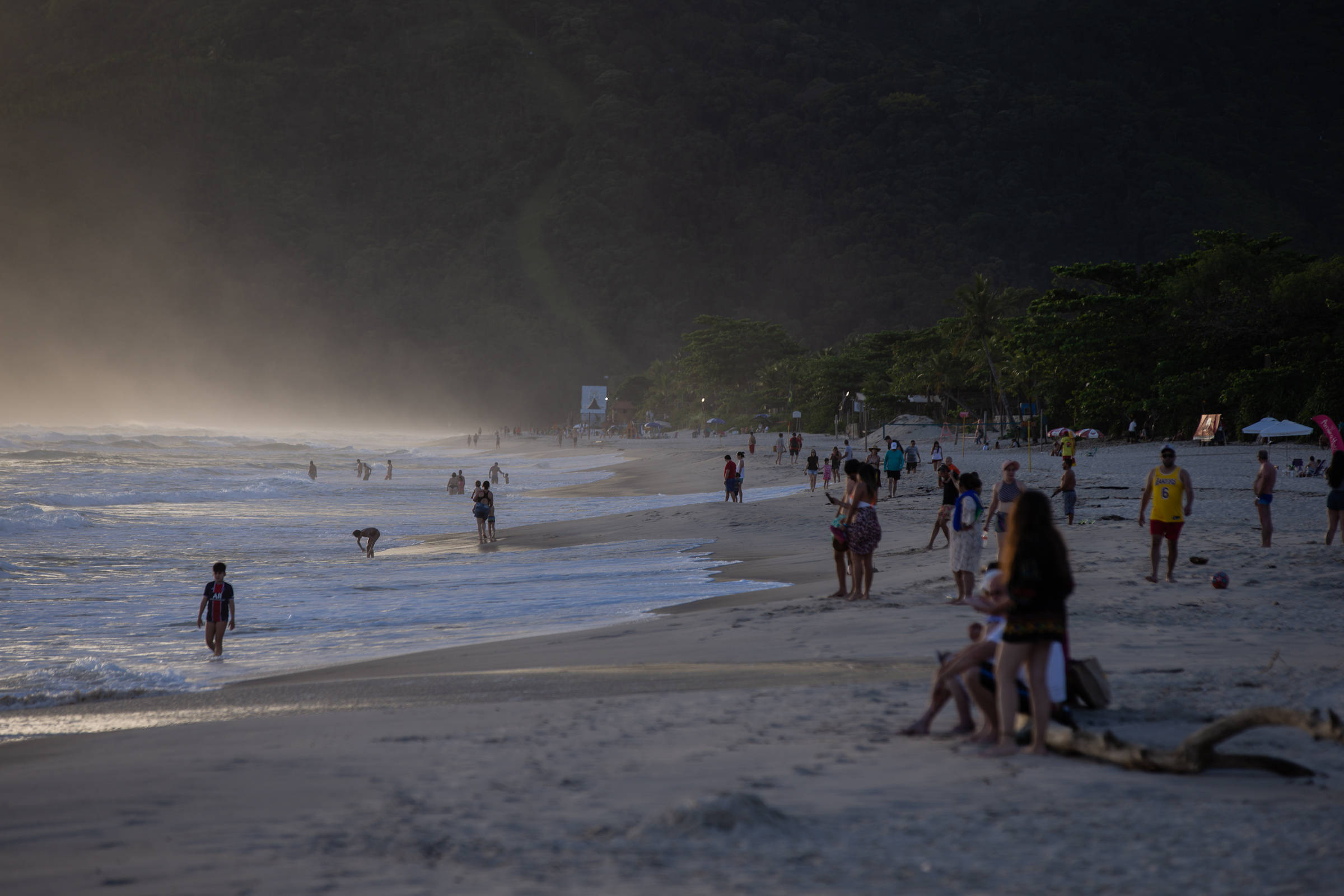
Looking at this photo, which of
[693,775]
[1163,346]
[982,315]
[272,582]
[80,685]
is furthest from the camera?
[982,315]

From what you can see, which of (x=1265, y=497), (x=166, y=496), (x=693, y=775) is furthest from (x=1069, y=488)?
(x=166, y=496)

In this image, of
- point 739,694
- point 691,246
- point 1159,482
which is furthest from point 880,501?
point 691,246

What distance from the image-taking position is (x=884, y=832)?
12.2ft

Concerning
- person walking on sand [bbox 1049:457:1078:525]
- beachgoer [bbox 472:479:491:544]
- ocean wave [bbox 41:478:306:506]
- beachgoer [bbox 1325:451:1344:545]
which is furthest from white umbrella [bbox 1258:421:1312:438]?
ocean wave [bbox 41:478:306:506]

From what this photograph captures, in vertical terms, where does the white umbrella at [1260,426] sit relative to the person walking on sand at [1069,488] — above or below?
above

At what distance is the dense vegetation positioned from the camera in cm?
3161

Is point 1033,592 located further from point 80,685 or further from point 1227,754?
point 80,685

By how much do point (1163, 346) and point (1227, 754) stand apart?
121 feet

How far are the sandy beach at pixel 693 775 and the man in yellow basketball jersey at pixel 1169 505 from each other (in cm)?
69

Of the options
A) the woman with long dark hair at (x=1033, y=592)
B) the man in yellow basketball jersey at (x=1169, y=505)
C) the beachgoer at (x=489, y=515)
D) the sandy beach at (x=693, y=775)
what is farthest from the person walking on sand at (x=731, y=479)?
the woman with long dark hair at (x=1033, y=592)

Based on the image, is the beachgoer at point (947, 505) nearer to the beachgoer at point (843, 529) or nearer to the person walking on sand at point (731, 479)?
the beachgoer at point (843, 529)

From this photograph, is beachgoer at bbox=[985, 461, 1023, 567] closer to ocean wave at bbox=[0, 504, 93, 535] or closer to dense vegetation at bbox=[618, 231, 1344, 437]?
ocean wave at bbox=[0, 504, 93, 535]

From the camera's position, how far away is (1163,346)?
36719 mm

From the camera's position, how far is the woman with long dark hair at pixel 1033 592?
14.2ft
